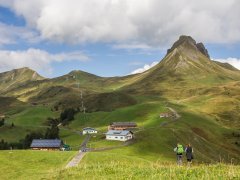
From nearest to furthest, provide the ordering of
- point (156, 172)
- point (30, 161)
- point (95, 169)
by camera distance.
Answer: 1. point (156, 172)
2. point (95, 169)
3. point (30, 161)

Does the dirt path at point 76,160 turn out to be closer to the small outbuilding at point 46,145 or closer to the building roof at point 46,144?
the small outbuilding at point 46,145

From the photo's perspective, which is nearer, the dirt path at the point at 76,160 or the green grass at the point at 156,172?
the green grass at the point at 156,172

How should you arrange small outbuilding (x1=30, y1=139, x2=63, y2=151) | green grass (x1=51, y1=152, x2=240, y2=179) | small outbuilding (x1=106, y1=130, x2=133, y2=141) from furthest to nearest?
small outbuilding (x1=106, y1=130, x2=133, y2=141), small outbuilding (x1=30, y1=139, x2=63, y2=151), green grass (x1=51, y1=152, x2=240, y2=179)

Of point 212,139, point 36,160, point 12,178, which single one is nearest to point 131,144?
point 212,139

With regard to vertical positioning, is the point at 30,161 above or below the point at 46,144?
above

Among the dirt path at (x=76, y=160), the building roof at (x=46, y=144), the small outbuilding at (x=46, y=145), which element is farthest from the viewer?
the building roof at (x=46, y=144)

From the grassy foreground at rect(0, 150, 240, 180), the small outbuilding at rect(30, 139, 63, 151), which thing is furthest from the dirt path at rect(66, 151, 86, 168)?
the small outbuilding at rect(30, 139, 63, 151)

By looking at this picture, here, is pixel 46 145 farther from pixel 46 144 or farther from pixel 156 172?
pixel 156 172

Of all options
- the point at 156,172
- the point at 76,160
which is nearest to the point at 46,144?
the point at 76,160

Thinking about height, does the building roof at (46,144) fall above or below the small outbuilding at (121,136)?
below

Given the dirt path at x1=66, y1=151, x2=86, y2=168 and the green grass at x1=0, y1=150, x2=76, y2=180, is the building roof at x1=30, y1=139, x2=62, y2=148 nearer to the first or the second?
the dirt path at x1=66, y1=151, x2=86, y2=168

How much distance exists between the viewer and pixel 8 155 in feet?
245

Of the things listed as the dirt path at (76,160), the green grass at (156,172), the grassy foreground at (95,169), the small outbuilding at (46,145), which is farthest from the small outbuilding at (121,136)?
the green grass at (156,172)

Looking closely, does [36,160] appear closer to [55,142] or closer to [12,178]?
[12,178]
